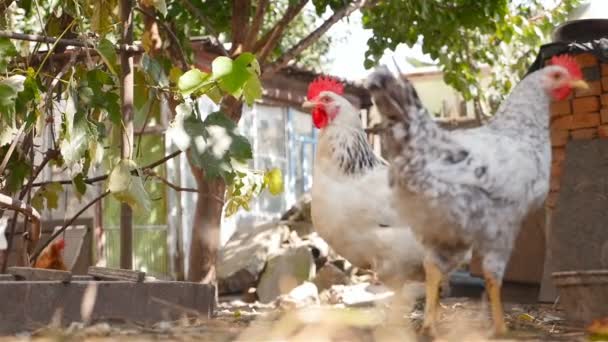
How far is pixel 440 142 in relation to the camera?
322 centimetres

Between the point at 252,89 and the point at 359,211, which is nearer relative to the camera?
the point at 252,89

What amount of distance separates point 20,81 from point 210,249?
3.90m

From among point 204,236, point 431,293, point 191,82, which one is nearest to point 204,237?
point 204,236

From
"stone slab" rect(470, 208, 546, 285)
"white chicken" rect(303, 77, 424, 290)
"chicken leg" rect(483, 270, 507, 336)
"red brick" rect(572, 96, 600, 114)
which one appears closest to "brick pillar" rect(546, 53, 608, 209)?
"red brick" rect(572, 96, 600, 114)

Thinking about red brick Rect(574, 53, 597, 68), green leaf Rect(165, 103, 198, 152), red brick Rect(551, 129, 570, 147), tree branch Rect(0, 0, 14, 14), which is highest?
red brick Rect(574, 53, 597, 68)

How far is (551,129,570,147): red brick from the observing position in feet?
23.9

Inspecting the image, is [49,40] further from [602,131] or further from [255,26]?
[602,131]

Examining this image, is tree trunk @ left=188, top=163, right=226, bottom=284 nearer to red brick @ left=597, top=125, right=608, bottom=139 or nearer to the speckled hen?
red brick @ left=597, top=125, right=608, bottom=139

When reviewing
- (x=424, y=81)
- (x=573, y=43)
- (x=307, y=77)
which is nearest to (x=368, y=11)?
(x=573, y=43)

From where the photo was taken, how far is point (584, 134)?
7160mm

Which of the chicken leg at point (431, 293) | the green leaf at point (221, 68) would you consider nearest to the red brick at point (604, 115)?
the chicken leg at point (431, 293)

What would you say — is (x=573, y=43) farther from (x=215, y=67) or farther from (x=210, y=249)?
(x=215, y=67)

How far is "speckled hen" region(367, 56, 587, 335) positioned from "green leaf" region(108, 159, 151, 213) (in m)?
1.14

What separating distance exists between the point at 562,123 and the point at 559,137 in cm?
12
